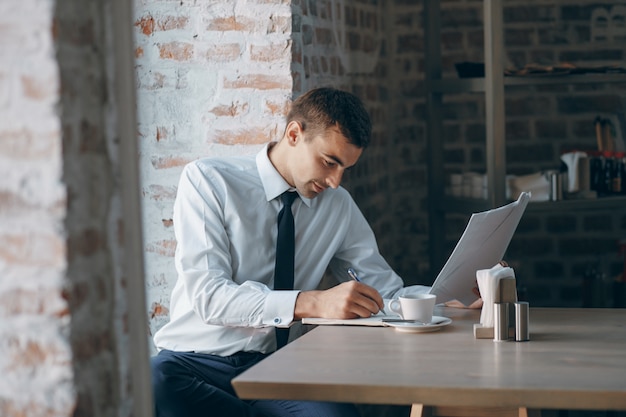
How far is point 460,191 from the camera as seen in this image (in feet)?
13.4

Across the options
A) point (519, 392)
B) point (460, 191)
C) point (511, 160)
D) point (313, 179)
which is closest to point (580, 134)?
point (511, 160)

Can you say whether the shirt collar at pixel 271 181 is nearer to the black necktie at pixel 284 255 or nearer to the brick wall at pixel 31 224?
the black necktie at pixel 284 255

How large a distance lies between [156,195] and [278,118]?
1.67 feet

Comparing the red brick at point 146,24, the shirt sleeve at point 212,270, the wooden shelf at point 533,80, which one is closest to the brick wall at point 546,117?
the wooden shelf at point 533,80

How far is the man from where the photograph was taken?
100 inches

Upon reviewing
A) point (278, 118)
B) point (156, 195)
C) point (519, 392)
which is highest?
point (278, 118)

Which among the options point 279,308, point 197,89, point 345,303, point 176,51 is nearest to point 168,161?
point 197,89

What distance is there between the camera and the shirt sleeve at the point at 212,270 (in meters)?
2.53

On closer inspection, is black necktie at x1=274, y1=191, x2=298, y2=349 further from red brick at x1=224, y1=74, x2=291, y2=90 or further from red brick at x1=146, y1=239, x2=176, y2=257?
red brick at x1=146, y1=239, x2=176, y2=257

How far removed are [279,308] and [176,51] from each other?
108 cm

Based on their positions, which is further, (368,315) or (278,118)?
(278,118)

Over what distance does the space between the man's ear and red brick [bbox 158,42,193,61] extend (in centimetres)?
54

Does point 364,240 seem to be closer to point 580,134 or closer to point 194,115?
→ point 194,115

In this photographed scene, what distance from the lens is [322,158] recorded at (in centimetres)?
275
